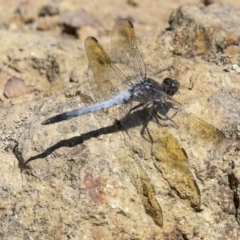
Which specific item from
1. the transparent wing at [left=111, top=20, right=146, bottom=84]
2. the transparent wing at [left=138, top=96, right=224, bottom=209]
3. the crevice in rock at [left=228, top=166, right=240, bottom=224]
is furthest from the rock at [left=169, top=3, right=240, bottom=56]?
the crevice in rock at [left=228, top=166, right=240, bottom=224]

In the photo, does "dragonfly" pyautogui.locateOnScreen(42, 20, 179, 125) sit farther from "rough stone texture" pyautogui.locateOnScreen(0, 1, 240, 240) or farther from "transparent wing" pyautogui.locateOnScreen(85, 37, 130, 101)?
"rough stone texture" pyautogui.locateOnScreen(0, 1, 240, 240)

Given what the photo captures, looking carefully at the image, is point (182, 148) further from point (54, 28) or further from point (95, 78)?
point (54, 28)

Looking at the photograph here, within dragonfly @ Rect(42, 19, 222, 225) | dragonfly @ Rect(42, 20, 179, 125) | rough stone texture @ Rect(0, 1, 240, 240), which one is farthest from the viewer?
dragonfly @ Rect(42, 20, 179, 125)

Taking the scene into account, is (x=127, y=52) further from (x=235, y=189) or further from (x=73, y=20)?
(x=73, y=20)

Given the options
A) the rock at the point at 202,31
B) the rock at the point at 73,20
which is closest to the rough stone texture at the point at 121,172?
the rock at the point at 202,31

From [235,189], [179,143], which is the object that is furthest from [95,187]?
[235,189]

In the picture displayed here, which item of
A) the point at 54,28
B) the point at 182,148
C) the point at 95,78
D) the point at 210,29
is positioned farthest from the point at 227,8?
the point at 54,28

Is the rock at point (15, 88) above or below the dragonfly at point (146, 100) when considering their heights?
below

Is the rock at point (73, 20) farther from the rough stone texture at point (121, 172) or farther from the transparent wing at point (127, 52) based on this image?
the rough stone texture at point (121, 172)
